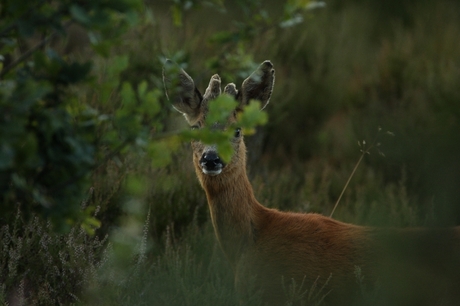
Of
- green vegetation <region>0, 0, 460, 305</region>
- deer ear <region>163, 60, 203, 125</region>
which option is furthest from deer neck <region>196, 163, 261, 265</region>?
deer ear <region>163, 60, 203, 125</region>

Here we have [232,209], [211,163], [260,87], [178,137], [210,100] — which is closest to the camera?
[178,137]

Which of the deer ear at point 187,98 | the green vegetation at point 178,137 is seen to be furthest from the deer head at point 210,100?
the green vegetation at point 178,137

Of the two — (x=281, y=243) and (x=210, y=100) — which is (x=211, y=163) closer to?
(x=210, y=100)

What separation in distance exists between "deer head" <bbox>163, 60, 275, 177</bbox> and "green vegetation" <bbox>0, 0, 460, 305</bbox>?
0.32m

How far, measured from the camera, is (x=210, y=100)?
15.1ft

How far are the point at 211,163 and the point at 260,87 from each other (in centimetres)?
80

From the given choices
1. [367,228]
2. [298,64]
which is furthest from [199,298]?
[298,64]

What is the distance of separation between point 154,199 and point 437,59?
5.48m

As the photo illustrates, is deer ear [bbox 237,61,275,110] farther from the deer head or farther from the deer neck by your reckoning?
the deer neck

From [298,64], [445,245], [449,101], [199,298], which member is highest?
[298,64]

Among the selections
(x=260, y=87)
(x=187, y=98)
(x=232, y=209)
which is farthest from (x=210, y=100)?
(x=232, y=209)

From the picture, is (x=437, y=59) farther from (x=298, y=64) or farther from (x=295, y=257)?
(x=295, y=257)

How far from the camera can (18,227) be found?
473cm

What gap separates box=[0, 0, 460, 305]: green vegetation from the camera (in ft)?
8.30
